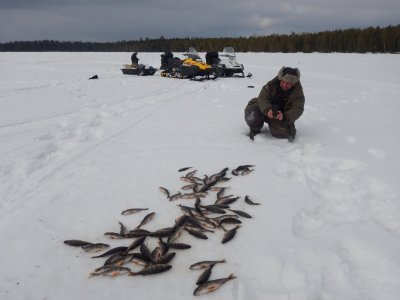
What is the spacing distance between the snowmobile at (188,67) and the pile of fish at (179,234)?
13350mm

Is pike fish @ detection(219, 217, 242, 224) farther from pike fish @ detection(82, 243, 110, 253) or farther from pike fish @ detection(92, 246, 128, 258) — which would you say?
pike fish @ detection(82, 243, 110, 253)

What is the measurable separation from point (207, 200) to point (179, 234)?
2.92 ft

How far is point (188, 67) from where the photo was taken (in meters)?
17.5

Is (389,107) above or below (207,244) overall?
above

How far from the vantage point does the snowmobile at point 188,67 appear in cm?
1731

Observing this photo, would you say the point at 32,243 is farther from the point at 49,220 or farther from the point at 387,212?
the point at 387,212

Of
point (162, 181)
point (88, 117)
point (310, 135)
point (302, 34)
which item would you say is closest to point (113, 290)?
point (162, 181)

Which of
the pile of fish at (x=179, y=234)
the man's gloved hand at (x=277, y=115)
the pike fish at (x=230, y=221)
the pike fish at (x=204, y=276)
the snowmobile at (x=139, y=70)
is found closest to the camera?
the pike fish at (x=204, y=276)

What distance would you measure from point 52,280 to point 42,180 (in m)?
2.20

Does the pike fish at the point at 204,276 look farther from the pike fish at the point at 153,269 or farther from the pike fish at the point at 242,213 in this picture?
the pike fish at the point at 242,213

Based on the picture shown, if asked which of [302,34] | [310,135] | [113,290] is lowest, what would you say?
[113,290]

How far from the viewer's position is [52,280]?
9.11ft

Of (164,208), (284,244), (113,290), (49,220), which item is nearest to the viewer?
(113,290)

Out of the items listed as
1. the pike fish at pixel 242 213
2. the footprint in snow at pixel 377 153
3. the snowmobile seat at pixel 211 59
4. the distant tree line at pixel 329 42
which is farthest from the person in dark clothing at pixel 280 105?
the distant tree line at pixel 329 42
